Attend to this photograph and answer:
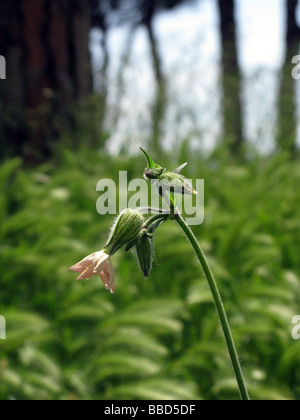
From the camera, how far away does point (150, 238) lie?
489 mm

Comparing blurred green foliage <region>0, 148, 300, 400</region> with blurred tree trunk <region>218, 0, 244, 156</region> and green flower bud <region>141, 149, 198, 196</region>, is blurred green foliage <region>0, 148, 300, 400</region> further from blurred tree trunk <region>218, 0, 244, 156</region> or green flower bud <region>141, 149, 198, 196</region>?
blurred tree trunk <region>218, 0, 244, 156</region>

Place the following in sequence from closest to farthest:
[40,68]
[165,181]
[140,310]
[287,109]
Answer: [165,181] → [140,310] → [40,68] → [287,109]

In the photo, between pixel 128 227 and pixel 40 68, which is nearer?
pixel 128 227

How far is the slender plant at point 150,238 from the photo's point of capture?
0.43 m

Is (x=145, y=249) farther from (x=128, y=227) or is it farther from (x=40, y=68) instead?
(x=40, y=68)

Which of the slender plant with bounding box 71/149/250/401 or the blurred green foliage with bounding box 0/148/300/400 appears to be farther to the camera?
the blurred green foliage with bounding box 0/148/300/400

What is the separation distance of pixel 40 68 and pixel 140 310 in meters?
1.70

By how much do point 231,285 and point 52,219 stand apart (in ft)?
2.20

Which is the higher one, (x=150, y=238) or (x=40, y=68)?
(x=40, y=68)

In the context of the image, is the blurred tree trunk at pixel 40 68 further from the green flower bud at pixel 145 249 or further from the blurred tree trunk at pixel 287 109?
the green flower bud at pixel 145 249

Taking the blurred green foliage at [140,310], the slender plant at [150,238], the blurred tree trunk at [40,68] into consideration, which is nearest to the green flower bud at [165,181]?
the slender plant at [150,238]

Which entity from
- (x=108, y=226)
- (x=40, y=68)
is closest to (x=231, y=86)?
(x=40, y=68)

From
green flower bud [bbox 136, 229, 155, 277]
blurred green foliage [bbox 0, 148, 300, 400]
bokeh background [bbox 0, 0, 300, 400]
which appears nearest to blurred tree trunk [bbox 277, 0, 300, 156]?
bokeh background [bbox 0, 0, 300, 400]

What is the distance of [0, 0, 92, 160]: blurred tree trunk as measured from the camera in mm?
2684
